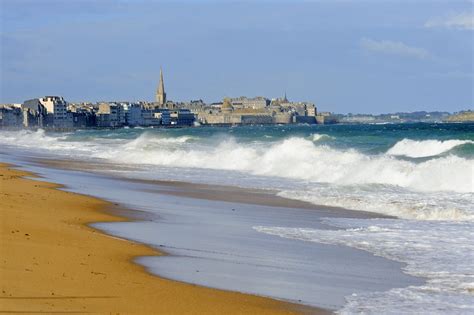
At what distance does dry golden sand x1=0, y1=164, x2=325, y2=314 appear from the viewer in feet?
24.4

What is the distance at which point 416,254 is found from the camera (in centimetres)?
1106

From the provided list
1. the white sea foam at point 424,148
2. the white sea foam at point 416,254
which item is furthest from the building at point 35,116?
the white sea foam at point 416,254

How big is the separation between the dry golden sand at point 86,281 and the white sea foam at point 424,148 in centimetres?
2930

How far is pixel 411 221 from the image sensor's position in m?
14.7

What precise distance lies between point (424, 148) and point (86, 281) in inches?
1349

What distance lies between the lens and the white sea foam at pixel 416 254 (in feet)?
26.8

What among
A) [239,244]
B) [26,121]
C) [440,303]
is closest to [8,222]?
[239,244]

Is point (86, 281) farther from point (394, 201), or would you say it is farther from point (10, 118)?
point (10, 118)

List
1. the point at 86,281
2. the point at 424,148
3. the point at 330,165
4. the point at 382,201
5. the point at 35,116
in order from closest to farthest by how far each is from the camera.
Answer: the point at 86,281 → the point at 382,201 → the point at 330,165 → the point at 424,148 → the point at 35,116

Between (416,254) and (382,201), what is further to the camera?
(382,201)

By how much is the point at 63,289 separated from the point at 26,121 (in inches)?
6548

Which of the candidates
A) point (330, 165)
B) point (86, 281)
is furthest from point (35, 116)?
point (86, 281)

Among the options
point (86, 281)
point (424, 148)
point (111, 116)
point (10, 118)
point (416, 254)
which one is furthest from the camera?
point (111, 116)

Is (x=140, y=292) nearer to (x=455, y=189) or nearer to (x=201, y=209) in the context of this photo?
(x=201, y=209)
